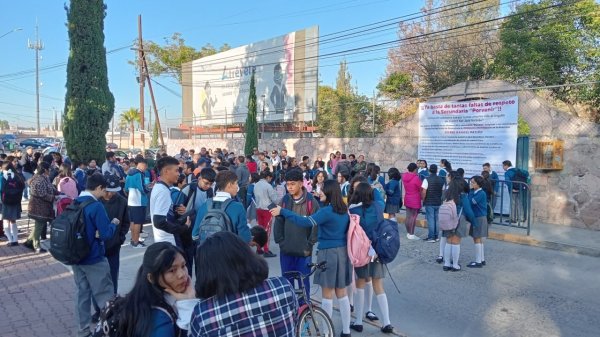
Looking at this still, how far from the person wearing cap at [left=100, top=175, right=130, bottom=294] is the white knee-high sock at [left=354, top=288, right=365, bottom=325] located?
2.69m

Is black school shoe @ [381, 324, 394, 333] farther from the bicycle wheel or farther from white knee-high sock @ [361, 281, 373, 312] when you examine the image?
the bicycle wheel

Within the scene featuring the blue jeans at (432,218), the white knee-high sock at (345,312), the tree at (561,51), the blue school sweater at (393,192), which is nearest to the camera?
the white knee-high sock at (345,312)

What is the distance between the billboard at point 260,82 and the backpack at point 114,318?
70.3 feet

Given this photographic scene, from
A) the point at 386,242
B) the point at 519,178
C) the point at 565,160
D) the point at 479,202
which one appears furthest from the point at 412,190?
the point at 386,242

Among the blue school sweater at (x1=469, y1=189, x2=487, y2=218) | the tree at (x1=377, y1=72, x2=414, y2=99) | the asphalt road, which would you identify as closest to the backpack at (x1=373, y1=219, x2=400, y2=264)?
the asphalt road

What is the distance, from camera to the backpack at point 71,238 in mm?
4422

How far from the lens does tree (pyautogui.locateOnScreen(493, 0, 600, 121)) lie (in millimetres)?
17375

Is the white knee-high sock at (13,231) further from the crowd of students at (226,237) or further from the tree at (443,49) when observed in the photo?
the tree at (443,49)

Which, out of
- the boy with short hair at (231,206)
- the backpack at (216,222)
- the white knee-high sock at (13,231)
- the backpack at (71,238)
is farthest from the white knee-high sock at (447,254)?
the white knee-high sock at (13,231)

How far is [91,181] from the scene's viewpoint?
15.3 feet

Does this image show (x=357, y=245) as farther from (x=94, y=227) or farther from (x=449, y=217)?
(x=449, y=217)

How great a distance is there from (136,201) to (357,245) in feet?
19.2

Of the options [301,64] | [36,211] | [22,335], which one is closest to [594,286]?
[22,335]

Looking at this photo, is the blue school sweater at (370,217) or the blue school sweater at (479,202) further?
the blue school sweater at (479,202)
